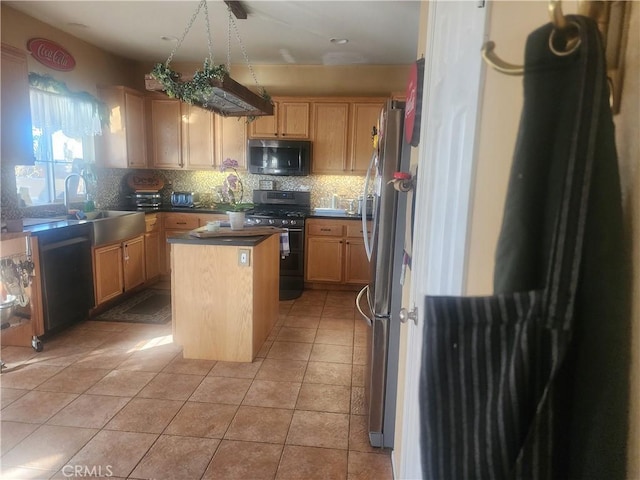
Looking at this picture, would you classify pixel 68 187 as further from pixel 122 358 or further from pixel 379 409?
pixel 379 409

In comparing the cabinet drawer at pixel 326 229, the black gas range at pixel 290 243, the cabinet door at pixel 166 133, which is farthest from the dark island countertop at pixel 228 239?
the cabinet door at pixel 166 133

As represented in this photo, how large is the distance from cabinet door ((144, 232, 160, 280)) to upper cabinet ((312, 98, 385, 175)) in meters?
2.10

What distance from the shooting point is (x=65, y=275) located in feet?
10.9

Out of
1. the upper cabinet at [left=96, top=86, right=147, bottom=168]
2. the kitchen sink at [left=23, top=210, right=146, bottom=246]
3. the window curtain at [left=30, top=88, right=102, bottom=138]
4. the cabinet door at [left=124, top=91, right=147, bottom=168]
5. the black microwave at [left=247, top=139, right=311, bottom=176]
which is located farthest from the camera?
the black microwave at [left=247, top=139, right=311, bottom=176]

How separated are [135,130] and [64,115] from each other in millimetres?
867

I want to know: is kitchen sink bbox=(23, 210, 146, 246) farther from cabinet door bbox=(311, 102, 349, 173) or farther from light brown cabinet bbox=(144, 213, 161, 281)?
cabinet door bbox=(311, 102, 349, 173)

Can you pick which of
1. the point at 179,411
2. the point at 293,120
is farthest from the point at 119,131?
the point at 179,411

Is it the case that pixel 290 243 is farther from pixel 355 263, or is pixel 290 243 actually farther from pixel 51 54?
pixel 51 54

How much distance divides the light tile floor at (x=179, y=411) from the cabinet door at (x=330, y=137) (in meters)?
2.30

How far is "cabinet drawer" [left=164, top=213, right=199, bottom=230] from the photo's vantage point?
4848 mm

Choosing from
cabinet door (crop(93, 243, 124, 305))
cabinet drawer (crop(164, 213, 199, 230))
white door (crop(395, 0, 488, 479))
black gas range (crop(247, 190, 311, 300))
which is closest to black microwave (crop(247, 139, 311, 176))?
black gas range (crop(247, 190, 311, 300))

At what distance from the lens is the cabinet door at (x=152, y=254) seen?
459 centimetres

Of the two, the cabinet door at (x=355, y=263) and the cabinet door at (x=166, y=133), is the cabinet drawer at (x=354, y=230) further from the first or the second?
the cabinet door at (x=166, y=133)

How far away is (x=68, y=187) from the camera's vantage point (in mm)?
4098
